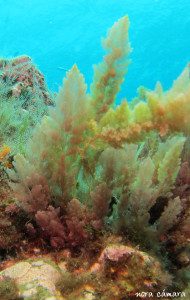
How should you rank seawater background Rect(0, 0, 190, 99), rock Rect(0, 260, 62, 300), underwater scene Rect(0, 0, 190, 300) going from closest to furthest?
rock Rect(0, 260, 62, 300) < underwater scene Rect(0, 0, 190, 300) < seawater background Rect(0, 0, 190, 99)

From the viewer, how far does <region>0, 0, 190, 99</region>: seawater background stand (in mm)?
57469

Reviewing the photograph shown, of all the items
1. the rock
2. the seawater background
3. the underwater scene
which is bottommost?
the rock

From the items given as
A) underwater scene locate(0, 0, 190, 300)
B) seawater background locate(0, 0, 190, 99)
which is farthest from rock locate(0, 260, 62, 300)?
seawater background locate(0, 0, 190, 99)

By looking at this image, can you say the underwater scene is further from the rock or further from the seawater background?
the seawater background

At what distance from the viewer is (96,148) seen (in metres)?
3.16

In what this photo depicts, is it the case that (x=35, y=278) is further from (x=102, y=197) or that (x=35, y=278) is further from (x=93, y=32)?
(x=93, y=32)

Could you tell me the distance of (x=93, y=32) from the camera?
61.4 meters

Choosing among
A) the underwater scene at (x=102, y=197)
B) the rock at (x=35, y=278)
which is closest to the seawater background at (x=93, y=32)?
the underwater scene at (x=102, y=197)

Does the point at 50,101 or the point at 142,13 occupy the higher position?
the point at 142,13

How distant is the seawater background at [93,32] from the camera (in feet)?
189

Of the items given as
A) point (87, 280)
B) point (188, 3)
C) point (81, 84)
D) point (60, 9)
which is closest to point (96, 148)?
point (81, 84)

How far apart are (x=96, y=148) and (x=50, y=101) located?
513 centimetres

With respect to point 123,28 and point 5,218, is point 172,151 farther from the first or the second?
point 5,218

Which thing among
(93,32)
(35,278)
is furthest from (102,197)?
(93,32)
